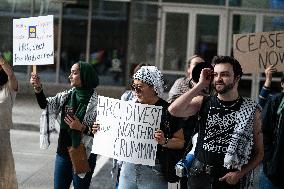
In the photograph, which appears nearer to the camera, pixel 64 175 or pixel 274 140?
pixel 274 140

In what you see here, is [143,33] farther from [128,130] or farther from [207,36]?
[128,130]

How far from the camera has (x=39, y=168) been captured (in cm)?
941

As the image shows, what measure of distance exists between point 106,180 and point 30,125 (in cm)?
514

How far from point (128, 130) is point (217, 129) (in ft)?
2.65

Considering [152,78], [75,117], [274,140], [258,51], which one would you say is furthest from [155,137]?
[258,51]

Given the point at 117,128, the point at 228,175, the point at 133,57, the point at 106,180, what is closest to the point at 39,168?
the point at 106,180

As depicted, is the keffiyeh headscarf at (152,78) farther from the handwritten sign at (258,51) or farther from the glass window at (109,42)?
the glass window at (109,42)

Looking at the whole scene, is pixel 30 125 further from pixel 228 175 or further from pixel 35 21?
pixel 228 175

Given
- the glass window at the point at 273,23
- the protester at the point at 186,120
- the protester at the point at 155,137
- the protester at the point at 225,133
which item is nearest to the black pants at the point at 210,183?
the protester at the point at 225,133

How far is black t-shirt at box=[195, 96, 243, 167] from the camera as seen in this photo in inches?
170

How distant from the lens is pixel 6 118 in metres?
6.15

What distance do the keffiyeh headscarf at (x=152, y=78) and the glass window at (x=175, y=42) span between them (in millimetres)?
13488

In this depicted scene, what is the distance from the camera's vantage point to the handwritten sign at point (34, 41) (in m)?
6.03

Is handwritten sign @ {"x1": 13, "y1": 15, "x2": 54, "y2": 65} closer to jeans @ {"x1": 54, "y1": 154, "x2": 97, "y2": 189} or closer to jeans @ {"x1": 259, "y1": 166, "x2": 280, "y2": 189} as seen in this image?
jeans @ {"x1": 54, "y1": 154, "x2": 97, "y2": 189}
